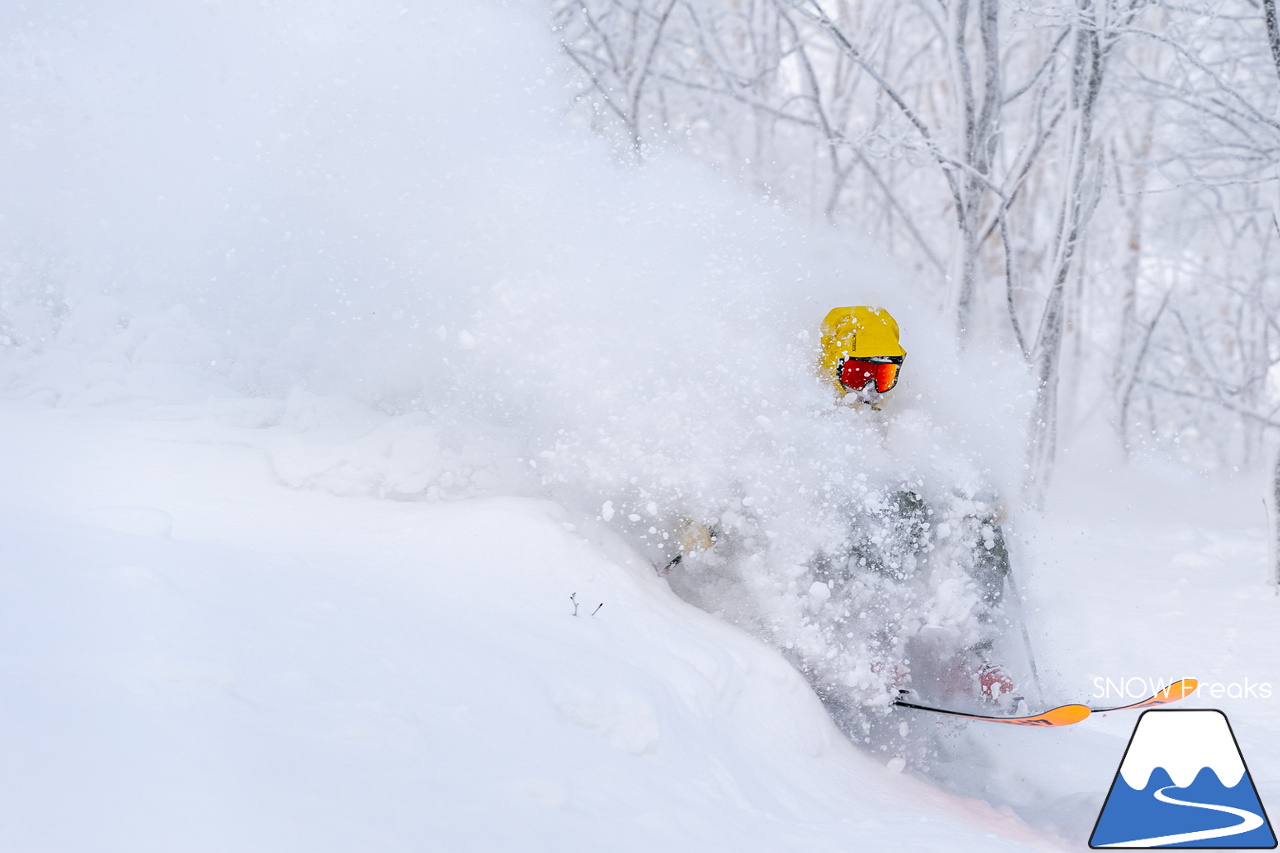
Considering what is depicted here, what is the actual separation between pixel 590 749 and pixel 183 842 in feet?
3.58

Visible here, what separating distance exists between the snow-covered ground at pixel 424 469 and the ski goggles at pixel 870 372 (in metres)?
0.20

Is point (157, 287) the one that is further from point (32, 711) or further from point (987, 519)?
point (987, 519)

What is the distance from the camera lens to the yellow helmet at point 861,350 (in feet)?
12.1

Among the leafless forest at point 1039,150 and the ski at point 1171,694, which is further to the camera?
the leafless forest at point 1039,150

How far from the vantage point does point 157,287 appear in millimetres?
4812

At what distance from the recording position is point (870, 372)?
147 inches

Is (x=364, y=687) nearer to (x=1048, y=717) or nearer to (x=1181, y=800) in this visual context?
(x=1181, y=800)

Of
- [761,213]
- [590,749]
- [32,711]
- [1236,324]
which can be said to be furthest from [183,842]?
[1236,324]

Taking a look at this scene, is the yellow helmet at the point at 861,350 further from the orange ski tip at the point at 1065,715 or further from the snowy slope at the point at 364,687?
the orange ski tip at the point at 1065,715

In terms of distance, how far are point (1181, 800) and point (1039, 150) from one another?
7.24 m

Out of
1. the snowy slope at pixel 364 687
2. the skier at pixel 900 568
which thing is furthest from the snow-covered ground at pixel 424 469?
the skier at pixel 900 568

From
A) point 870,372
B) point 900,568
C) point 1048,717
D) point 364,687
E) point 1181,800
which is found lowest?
point 1048,717

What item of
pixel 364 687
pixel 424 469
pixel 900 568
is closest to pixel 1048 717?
pixel 900 568

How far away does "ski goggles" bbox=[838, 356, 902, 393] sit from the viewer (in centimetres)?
373
